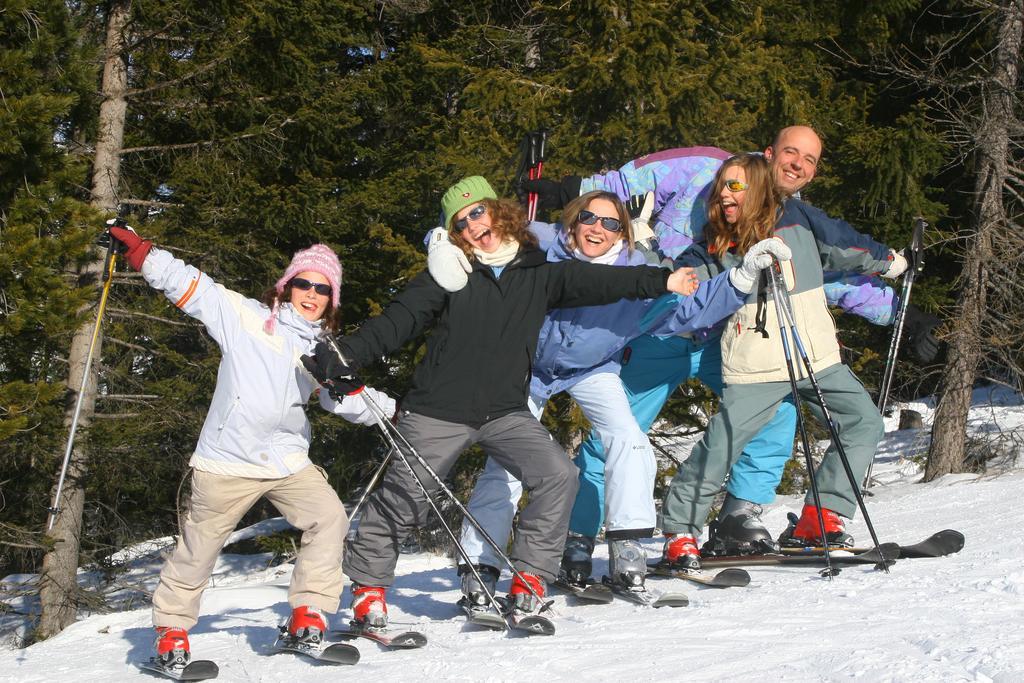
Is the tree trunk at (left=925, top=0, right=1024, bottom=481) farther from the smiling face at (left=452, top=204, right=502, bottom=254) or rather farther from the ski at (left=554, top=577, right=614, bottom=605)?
the smiling face at (left=452, top=204, right=502, bottom=254)

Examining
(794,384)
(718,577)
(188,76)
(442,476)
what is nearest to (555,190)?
(794,384)

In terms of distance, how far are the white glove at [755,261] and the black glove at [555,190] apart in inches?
41.3

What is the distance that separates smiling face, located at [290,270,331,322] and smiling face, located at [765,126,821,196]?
227cm

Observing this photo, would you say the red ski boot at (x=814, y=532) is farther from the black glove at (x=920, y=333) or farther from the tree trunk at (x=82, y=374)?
the tree trunk at (x=82, y=374)

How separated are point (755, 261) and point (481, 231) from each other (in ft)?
3.81

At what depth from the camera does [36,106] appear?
25.0ft

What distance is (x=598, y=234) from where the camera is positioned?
183 inches

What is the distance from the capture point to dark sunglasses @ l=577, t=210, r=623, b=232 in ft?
15.2

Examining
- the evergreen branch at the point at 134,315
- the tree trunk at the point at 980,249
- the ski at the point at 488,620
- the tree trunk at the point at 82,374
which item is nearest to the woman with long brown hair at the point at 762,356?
the ski at the point at 488,620

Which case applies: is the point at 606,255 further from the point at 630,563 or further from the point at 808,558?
the point at 808,558

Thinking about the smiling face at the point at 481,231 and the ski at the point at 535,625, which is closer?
the ski at the point at 535,625

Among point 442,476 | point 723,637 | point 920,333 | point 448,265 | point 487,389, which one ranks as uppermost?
point 448,265

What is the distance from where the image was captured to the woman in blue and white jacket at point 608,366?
4492mm

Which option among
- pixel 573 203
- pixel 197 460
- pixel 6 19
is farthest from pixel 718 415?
pixel 6 19
